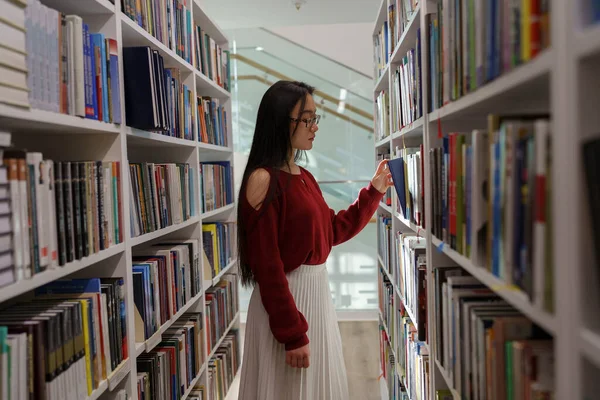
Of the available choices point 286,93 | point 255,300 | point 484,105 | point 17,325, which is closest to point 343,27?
point 286,93

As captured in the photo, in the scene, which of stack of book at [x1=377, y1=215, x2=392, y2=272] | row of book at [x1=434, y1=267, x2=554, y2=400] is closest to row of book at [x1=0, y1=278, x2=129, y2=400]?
row of book at [x1=434, y1=267, x2=554, y2=400]

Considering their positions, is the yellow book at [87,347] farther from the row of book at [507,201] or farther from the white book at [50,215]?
the row of book at [507,201]

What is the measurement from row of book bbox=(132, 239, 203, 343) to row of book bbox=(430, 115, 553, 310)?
1154mm

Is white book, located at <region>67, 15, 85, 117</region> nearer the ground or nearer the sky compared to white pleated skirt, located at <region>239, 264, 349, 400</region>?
nearer the sky

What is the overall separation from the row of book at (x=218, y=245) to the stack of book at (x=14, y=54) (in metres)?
1.78

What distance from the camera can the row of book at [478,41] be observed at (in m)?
Answer: 0.75

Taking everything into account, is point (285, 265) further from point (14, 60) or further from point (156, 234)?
point (14, 60)

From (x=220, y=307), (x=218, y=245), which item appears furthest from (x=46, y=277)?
(x=220, y=307)

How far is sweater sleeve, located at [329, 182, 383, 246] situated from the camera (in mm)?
2342

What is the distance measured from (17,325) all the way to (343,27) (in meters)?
4.76

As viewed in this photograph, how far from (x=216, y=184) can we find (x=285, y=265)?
132cm

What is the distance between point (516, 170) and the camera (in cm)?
80

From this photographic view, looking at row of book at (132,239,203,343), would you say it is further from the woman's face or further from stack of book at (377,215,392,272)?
stack of book at (377,215,392,272)

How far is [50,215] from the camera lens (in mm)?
1162
